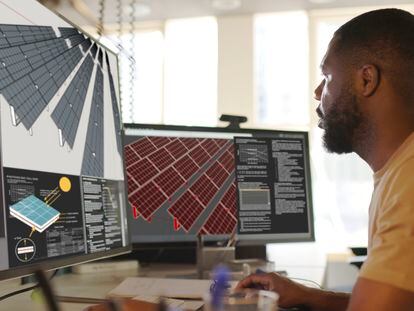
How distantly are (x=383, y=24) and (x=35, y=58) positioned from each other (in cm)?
73

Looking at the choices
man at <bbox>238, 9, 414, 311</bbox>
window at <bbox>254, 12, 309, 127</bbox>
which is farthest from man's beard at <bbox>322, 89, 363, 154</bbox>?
window at <bbox>254, 12, 309, 127</bbox>

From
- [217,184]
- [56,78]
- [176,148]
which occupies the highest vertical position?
[56,78]

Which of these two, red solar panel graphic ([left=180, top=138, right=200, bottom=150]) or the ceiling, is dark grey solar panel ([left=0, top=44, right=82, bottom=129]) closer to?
red solar panel graphic ([left=180, top=138, right=200, bottom=150])

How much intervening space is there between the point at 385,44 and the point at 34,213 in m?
0.78

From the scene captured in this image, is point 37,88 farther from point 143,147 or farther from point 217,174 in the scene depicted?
point 217,174

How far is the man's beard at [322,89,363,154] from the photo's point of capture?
3.46 feet

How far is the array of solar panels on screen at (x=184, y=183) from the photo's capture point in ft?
4.35

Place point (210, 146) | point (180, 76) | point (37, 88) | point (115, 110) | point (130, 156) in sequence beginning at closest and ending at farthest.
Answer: point (37, 88)
point (115, 110)
point (130, 156)
point (210, 146)
point (180, 76)

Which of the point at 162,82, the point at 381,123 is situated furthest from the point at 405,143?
the point at 162,82

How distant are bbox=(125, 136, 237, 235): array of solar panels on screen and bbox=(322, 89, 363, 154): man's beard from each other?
0.35 m

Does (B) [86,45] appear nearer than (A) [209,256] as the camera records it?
Yes

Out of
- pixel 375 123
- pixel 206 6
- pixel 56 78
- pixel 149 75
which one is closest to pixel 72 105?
pixel 56 78

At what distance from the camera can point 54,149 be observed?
0.84 meters

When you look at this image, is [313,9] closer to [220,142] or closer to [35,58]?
[220,142]
